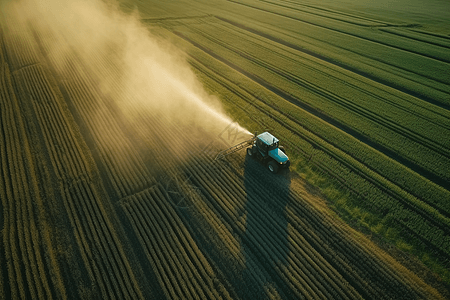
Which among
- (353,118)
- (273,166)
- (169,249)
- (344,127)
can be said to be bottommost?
(169,249)

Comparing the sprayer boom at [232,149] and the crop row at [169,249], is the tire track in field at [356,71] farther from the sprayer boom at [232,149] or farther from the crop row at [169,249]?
the crop row at [169,249]

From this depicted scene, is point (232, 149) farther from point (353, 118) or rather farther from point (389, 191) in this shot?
point (353, 118)

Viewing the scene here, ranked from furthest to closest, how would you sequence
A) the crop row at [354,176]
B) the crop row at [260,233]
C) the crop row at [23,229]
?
1. the crop row at [354,176]
2. the crop row at [260,233]
3. the crop row at [23,229]

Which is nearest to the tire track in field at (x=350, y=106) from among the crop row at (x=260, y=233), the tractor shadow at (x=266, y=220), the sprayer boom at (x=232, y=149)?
the tractor shadow at (x=266, y=220)

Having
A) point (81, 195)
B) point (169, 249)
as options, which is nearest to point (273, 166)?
point (169, 249)

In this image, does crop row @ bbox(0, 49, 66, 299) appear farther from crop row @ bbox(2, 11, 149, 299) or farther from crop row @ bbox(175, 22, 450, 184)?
crop row @ bbox(175, 22, 450, 184)

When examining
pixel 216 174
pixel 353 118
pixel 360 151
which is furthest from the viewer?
pixel 353 118

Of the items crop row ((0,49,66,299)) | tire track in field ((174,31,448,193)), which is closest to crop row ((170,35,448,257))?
tire track in field ((174,31,448,193))

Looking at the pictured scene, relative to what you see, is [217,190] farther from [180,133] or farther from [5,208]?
[5,208]
